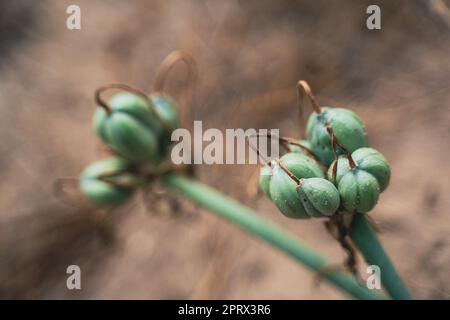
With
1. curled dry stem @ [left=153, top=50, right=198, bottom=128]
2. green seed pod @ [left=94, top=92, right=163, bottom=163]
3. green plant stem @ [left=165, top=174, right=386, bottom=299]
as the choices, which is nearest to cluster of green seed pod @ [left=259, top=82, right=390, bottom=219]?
green plant stem @ [left=165, top=174, right=386, bottom=299]

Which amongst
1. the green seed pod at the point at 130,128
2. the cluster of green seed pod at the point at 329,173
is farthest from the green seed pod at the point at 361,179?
the green seed pod at the point at 130,128

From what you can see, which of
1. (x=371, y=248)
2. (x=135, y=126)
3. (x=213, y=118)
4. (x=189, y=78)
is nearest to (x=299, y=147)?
(x=371, y=248)

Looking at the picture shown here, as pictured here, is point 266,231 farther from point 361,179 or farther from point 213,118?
point 213,118

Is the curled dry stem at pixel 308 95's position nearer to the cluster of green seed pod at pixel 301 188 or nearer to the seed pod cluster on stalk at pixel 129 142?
the cluster of green seed pod at pixel 301 188

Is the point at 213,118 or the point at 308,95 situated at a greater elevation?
the point at 213,118

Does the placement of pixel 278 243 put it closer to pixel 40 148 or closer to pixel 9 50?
pixel 40 148

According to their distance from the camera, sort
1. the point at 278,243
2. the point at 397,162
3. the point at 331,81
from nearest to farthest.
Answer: the point at 278,243 → the point at 397,162 → the point at 331,81
